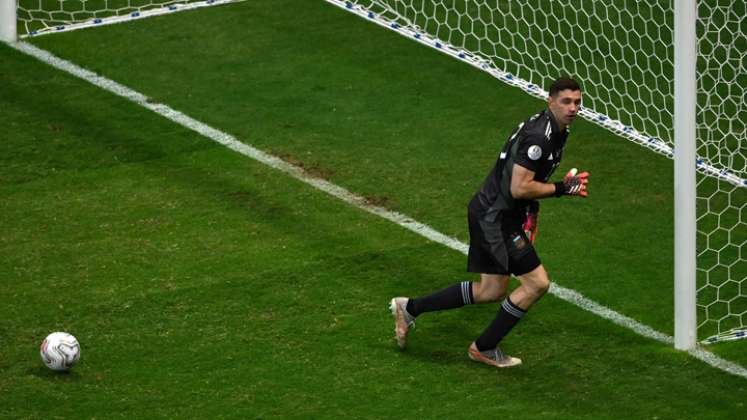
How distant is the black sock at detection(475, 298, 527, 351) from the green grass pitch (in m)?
0.22

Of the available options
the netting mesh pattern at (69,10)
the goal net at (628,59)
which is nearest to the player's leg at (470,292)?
the goal net at (628,59)

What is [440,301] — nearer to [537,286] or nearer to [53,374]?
[537,286]

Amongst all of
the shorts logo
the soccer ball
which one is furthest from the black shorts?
the soccer ball

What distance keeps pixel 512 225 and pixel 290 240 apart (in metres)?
2.32

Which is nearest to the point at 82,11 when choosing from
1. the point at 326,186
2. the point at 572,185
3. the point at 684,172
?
the point at 326,186

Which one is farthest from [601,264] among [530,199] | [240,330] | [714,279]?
[240,330]

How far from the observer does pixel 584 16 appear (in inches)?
525

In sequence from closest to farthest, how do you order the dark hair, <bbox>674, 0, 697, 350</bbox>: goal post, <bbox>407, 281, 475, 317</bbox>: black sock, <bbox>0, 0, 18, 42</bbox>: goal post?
the dark hair → <bbox>674, 0, 697, 350</bbox>: goal post → <bbox>407, 281, 475, 317</bbox>: black sock → <bbox>0, 0, 18, 42</bbox>: goal post

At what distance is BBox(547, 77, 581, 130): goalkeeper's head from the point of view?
848 cm

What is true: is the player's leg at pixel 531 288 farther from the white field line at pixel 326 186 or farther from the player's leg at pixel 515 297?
the white field line at pixel 326 186

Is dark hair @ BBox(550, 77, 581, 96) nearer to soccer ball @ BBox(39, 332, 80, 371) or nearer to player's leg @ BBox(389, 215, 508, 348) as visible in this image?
player's leg @ BBox(389, 215, 508, 348)

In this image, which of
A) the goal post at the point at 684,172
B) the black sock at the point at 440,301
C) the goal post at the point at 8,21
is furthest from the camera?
the goal post at the point at 8,21

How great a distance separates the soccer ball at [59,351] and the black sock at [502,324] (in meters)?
2.44

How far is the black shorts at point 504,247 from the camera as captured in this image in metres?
8.70
